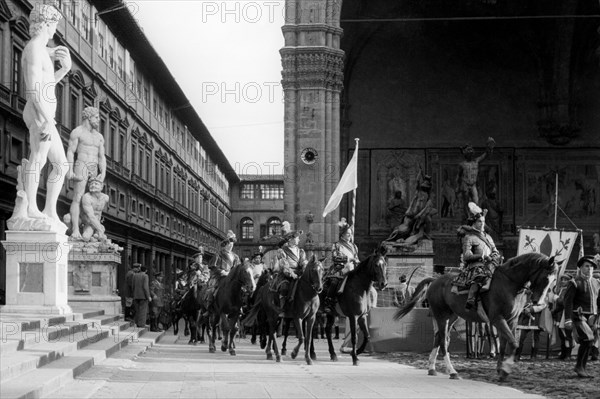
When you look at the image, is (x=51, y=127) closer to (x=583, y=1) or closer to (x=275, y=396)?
(x=275, y=396)

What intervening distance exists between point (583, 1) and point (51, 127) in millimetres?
25374

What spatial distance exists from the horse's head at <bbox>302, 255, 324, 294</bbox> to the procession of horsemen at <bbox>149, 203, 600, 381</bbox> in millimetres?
16

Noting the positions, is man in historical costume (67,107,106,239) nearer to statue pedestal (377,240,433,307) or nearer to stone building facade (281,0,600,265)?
statue pedestal (377,240,433,307)

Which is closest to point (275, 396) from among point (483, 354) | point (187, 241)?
point (483, 354)

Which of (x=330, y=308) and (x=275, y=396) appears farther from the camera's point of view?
(x=330, y=308)

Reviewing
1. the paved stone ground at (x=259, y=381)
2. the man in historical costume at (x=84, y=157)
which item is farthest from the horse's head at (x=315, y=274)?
the man in historical costume at (x=84, y=157)

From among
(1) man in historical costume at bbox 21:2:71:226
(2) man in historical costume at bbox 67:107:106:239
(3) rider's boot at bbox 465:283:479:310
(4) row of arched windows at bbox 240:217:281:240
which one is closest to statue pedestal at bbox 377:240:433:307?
(2) man in historical costume at bbox 67:107:106:239

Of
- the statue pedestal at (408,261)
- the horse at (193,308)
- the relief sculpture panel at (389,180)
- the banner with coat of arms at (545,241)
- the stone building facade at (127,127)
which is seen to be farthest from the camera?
the relief sculpture panel at (389,180)

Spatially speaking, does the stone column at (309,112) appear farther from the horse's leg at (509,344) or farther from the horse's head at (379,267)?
the horse's leg at (509,344)

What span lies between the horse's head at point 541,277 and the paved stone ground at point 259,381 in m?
1.45

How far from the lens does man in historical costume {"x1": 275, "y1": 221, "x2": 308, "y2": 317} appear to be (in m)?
17.2

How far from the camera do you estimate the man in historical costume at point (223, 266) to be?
19891 mm

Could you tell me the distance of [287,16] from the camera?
30.4m

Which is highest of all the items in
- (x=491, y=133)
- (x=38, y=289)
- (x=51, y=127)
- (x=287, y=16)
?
(x=287, y=16)
